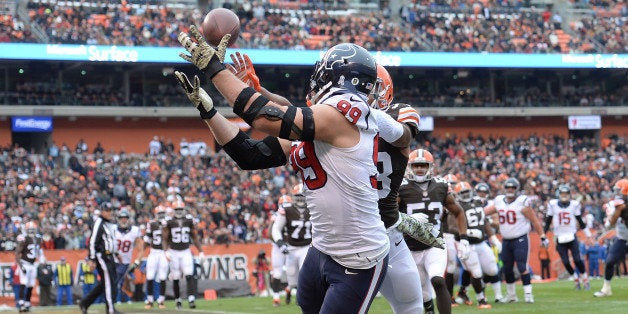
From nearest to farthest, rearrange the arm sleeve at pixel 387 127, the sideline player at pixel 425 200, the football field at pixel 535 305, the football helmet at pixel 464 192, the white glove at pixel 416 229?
the arm sleeve at pixel 387 127
the white glove at pixel 416 229
the sideline player at pixel 425 200
the football field at pixel 535 305
the football helmet at pixel 464 192

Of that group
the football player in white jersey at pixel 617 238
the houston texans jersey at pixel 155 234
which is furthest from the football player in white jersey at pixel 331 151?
the houston texans jersey at pixel 155 234

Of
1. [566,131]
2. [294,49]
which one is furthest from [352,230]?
[566,131]

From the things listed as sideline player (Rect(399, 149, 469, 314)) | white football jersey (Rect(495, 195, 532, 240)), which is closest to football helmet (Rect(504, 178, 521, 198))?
white football jersey (Rect(495, 195, 532, 240))

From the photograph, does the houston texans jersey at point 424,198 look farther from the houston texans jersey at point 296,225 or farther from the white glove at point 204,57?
the white glove at point 204,57

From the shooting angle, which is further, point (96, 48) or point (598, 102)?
point (598, 102)

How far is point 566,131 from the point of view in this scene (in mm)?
41969

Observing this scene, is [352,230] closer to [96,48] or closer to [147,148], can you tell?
[96,48]

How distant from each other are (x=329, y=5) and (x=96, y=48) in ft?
Result: 35.8

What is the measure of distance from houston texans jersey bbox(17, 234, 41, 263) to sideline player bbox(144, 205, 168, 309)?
220 cm

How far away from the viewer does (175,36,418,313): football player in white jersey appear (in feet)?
15.0

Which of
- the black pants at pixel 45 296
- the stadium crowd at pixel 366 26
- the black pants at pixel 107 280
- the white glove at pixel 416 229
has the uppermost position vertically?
the stadium crowd at pixel 366 26

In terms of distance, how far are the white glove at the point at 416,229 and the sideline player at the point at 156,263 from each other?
1051 centimetres

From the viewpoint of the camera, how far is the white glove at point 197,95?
464cm

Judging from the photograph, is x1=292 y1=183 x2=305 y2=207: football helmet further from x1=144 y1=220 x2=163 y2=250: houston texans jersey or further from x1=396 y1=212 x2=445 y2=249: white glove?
x1=396 y1=212 x2=445 y2=249: white glove
